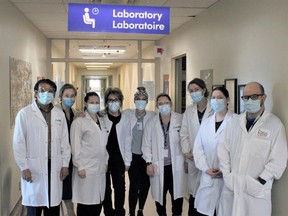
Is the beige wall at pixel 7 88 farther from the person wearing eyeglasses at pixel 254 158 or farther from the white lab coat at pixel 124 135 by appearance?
the person wearing eyeglasses at pixel 254 158

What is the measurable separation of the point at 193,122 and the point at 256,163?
877 millimetres

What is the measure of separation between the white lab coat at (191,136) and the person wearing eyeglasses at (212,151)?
18 centimetres

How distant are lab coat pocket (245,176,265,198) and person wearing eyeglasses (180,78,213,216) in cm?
78

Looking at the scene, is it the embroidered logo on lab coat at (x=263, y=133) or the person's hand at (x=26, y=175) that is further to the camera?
the person's hand at (x=26, y=175)

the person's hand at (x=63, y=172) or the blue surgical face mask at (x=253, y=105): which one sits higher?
the blue surgical face mask at (x=253, y=105)

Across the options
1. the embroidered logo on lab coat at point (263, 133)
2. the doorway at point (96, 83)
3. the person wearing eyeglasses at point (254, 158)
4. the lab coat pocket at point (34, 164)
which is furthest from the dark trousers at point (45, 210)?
the doorway at point (96, 83)

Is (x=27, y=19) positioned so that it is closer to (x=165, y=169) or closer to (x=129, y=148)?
(x=129, y=148)

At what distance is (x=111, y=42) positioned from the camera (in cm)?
Result: 815

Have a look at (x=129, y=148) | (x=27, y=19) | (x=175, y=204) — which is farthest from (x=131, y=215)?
(x=27, y=19)

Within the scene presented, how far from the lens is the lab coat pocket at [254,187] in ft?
8.82

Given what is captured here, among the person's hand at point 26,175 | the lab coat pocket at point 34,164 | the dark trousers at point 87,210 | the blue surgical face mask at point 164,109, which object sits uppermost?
the blue surgical face mask at point 164,109

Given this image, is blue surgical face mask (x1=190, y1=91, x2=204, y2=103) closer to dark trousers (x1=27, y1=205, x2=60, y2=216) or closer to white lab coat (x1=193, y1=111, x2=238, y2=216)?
white lab coat (x1=193, y1=111, x2=238, y2=216)

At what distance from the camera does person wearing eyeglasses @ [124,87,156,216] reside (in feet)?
12.0

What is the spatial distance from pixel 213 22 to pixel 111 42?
3.99m
